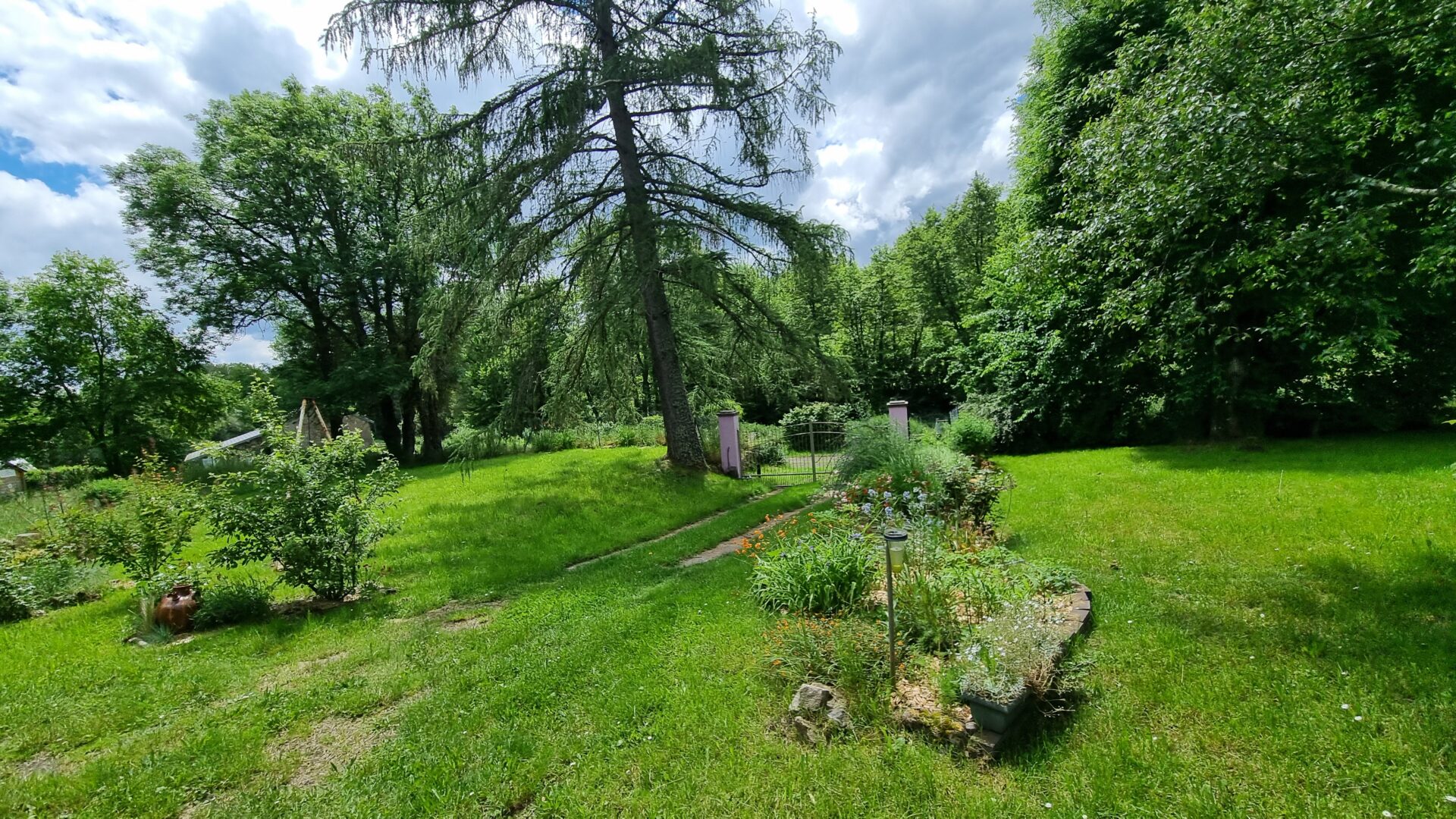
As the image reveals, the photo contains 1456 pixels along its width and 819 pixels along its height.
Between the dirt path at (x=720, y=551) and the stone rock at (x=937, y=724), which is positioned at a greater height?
the stone rock at (x=937, y=724)

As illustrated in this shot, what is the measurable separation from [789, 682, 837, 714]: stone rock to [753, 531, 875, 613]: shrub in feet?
3.51

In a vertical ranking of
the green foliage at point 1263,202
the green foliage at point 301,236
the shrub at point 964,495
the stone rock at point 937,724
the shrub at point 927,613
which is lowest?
the stone rock at point 937,724

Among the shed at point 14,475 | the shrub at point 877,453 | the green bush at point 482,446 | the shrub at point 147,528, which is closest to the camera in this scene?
the shrub at point 147,528

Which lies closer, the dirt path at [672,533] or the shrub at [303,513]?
the shrub at [303,513]

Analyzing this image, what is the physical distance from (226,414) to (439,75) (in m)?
21.8

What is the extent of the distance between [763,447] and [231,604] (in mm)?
10821

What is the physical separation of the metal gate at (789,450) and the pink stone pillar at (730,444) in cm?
77

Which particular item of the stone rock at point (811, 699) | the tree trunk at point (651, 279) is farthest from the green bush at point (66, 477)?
the stone rock at point (811, 699)

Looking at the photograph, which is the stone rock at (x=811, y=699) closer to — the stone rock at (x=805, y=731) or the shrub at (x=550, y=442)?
the stone rock at (x=805, y=731)

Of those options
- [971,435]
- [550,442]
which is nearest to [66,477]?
[550,442]

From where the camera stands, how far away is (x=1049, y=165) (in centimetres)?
1232

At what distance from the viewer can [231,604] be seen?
16.3ft

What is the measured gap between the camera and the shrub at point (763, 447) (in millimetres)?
13133

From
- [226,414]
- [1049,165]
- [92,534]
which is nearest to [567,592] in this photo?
[92,534]
